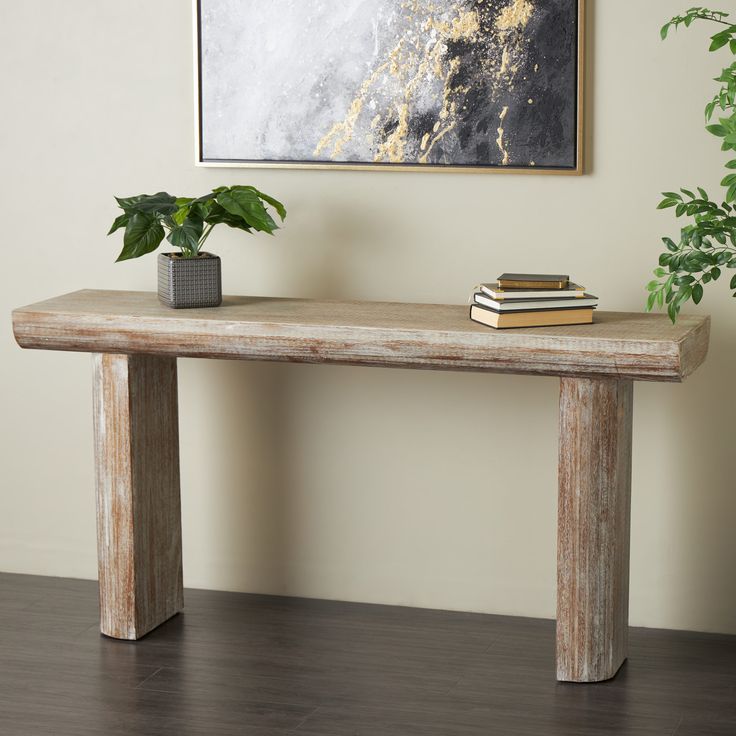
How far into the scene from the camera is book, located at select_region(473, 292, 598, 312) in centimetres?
292

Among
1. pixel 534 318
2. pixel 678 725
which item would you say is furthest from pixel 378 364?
pixel 678 725

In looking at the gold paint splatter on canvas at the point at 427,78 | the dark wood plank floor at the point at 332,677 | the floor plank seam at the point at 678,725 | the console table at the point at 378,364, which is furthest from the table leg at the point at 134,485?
the floor plank seam at the point at 678,725

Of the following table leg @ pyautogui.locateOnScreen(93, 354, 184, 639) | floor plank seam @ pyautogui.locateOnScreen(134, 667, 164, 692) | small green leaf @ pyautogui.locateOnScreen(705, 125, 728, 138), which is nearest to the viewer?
small green leaf @ pyautogui.locateOnScreen(705, 125, 728, 138)

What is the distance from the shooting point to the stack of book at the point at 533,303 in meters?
2.92

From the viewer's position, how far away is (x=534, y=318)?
2943 mm

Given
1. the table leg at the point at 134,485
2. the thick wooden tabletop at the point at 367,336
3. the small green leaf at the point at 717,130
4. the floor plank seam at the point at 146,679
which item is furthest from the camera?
the table leg at the point at 134,485

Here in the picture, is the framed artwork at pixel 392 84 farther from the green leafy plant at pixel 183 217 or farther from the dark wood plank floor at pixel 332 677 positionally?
the dark wood plank floor at pixel 332 677

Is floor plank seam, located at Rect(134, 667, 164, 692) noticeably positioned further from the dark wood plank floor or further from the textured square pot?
the textured square pot

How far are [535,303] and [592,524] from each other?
1.83ft

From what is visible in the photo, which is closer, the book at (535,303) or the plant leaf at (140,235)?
the book at (535,303)

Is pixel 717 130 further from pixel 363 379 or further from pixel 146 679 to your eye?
pixel 146 679

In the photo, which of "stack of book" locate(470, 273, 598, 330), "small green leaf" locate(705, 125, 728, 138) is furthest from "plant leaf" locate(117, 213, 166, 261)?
"small green leaf" locate(705, 125, 728, 138)

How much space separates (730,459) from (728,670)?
56 cm

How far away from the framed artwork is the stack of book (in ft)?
1.71
